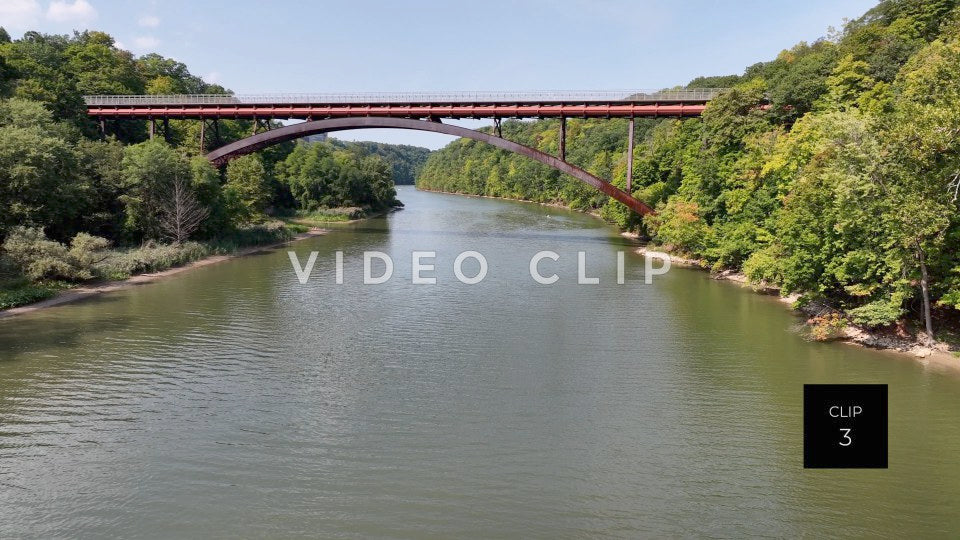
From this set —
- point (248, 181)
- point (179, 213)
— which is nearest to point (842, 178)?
point (179, 213)

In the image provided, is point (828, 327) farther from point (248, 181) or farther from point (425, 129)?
point (248, 181)

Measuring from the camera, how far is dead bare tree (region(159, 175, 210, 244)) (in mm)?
32375

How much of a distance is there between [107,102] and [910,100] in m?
50.0

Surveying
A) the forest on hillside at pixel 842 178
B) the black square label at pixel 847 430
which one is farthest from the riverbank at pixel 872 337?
the black square label at pixel 847 430

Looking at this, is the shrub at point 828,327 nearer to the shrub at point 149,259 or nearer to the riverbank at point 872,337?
the riverbank at point 872,337

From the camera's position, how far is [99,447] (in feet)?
36.1

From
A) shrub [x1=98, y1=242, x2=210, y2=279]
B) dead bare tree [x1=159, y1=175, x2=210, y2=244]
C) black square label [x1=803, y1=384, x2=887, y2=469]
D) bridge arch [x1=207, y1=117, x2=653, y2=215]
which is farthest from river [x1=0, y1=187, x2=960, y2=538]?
bridge arch [x1=207, y1=117, x2=653, y2=215]

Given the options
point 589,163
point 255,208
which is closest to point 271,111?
point 255,208

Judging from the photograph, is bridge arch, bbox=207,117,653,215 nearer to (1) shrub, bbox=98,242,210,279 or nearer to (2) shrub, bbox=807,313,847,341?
(1) shrub, bbox=98,242,210,279

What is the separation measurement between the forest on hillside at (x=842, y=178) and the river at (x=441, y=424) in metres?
2.41

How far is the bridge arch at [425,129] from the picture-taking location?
40.5 m

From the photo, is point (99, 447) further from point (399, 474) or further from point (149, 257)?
point (149, 257)

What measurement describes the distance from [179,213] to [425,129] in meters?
17.4

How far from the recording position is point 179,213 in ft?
106
